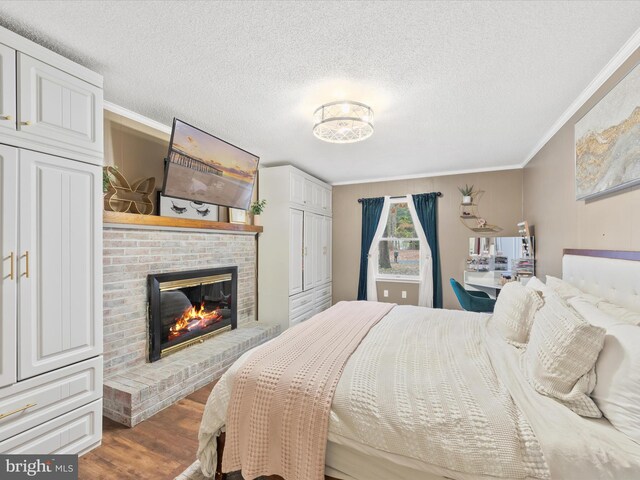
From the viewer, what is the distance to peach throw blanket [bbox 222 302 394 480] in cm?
134

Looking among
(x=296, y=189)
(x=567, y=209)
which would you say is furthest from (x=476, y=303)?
(x=296, y=189)

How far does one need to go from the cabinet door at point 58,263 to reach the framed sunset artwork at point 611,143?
10.2 feet

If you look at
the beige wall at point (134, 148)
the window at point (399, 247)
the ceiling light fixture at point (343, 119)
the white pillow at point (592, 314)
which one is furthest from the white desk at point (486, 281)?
the beige wall at point (134, 148)

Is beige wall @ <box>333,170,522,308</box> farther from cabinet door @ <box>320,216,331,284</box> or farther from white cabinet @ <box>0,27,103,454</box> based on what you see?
white cabinet @ <box>0,27,103,454</box>

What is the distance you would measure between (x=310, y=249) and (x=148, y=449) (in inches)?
122

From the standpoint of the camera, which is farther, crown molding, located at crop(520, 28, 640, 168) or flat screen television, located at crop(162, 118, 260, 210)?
flat screen television, located at crop(162, 118, 260, 210)

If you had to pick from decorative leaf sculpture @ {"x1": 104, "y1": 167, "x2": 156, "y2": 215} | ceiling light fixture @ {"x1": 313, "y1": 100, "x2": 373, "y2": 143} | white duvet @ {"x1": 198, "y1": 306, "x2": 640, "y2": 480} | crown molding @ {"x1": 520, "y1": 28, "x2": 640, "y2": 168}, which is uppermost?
crown molding @ {"x1": 520, "y1": 28, "x2": 640, "y2": 168}

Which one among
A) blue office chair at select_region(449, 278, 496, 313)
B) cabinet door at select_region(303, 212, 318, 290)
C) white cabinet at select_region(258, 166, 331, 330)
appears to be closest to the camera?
blue office chair at select_region(449, 278, 496, 313)

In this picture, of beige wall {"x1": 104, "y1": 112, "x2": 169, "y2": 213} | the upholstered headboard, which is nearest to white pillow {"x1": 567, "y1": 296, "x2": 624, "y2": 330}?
the upholstered headboard

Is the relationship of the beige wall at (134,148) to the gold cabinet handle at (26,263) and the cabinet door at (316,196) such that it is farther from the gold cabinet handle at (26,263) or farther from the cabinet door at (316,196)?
the cabinet door at (316,196)

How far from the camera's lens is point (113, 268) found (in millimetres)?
2338

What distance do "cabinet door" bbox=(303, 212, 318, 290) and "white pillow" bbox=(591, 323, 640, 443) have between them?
3.49m

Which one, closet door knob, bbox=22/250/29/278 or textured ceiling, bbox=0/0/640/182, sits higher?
textured ceiling, bbox=0/0/640/182

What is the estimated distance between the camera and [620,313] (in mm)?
1469
